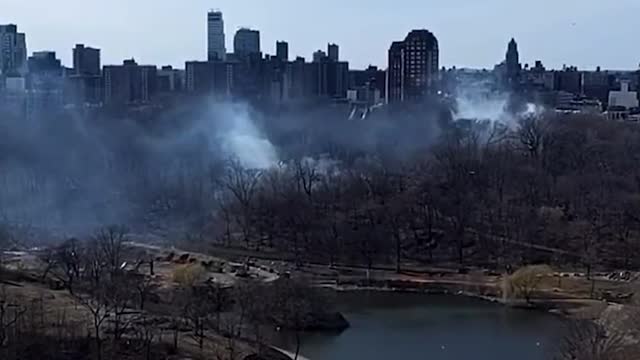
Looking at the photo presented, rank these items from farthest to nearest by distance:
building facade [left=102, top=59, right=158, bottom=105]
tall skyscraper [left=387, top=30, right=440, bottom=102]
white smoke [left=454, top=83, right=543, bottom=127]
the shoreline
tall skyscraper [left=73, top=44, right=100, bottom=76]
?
1. tall skyscraper [left=73, top=44, right=100, bottom=76]
2. tall skyscraper [left=387, top=30, right=440, bottom=102]
3. building facade [left=102, top=59, right=158, bottom=105]
4. white smoke [left=454, top=83, right=543, bottom=127]
5. the shoreline

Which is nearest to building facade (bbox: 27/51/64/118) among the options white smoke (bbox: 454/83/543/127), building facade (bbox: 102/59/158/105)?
building facade (bbox: 102/59/158/105)

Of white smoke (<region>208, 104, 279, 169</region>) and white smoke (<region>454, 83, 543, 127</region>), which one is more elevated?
white smoke (<region>454, 83, 543, 127</region>)

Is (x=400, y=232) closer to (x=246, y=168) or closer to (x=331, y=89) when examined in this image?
(x=246, y=168)

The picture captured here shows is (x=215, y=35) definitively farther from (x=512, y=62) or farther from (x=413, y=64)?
(x=512, y=62)

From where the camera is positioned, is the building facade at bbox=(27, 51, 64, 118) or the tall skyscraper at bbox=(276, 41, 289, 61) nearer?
the building facade at bbox=(27, 51, 64, 118)

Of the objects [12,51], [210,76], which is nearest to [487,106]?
[210,76]

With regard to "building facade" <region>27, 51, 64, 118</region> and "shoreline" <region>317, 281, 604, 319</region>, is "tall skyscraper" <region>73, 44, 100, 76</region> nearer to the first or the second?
"building facade" <region>27, 51, 64, 118</region>

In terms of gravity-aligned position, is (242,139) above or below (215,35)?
below

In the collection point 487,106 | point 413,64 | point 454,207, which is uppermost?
point 413,64
